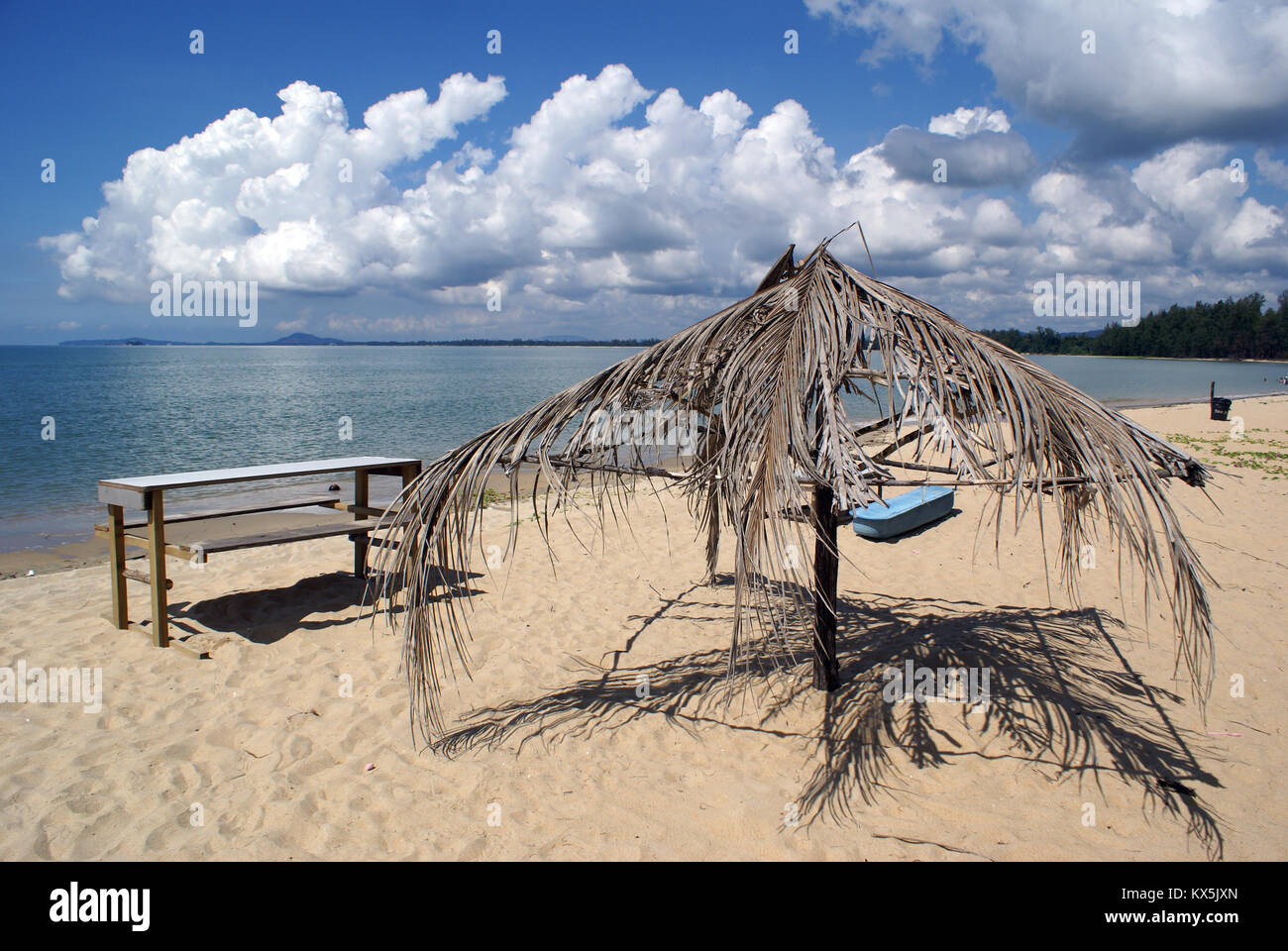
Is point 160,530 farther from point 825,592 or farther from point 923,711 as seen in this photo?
point 923,711

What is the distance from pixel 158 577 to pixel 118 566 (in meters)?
0.50

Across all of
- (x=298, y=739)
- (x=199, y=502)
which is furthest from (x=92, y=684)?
(x=199, y=502)

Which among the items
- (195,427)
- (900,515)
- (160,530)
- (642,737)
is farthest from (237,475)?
(195,427)

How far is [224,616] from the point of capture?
5.69 metres

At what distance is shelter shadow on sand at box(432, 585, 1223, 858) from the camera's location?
349cm

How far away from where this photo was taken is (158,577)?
5008 millimetres

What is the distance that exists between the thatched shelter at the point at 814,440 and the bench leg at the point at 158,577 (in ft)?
7.45

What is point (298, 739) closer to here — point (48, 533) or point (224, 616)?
point (224, 616)

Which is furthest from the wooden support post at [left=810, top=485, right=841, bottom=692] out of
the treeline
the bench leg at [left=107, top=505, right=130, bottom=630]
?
the treeline

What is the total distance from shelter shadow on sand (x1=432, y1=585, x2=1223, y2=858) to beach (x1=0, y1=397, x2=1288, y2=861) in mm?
17

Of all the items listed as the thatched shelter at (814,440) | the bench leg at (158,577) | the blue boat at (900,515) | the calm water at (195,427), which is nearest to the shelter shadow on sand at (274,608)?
the bench leg at (158,577)

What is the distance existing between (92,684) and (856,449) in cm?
475

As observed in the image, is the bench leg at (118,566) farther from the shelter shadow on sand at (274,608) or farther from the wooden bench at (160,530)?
→ the shelter shadow on sand at (274,608)
